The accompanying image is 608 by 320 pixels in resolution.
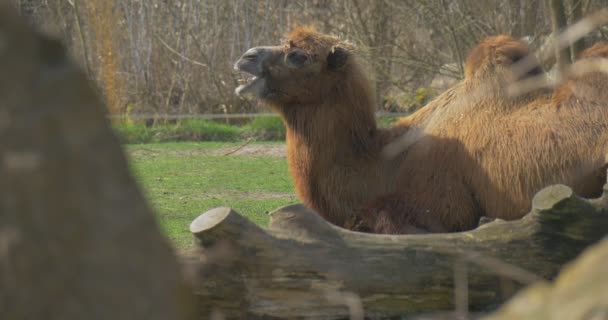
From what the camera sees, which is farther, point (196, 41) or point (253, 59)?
point (196, 41)

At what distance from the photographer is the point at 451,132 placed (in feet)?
22.9

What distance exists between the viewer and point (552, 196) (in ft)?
17.2

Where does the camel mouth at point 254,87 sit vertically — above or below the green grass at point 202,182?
above

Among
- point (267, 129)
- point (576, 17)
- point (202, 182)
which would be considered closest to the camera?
point (576, 17)

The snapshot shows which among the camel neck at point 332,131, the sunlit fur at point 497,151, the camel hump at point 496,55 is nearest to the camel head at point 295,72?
the camel neck at point 332,131

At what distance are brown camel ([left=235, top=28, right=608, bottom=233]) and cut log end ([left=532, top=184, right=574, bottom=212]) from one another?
1.19 m

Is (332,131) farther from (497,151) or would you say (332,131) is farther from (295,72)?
(497,151)

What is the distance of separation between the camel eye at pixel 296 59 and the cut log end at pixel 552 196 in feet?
8.29

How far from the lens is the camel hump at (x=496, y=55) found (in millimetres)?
6883

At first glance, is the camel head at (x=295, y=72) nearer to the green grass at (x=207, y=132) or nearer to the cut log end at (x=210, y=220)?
the cut log end at (x=210, y=220)

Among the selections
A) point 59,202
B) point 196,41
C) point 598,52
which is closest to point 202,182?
point 598,52

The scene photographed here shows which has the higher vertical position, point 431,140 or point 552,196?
point 431,140

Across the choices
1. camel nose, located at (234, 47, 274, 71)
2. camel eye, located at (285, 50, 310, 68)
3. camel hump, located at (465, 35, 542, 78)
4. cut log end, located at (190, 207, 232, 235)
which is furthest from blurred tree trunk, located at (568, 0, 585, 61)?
cut log end, located at (190, 207, 232, 235)

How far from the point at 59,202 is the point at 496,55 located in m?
5.25
